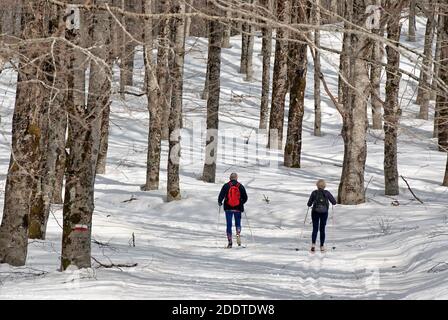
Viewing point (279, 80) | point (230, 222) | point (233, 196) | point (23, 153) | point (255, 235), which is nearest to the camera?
point (23, 153)

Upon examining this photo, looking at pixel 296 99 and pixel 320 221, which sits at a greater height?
pixel 296 99

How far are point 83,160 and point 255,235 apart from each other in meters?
8.18

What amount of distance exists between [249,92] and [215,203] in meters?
21.6

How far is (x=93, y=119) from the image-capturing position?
38.4 ft

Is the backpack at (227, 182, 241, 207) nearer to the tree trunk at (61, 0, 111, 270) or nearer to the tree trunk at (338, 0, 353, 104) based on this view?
the tree trunk at (338, 0, 353, 104)

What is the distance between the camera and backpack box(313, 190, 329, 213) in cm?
1703

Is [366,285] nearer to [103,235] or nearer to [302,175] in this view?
[103,235]

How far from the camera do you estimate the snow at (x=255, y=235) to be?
11570 mm

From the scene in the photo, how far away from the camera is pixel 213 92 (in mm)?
24969

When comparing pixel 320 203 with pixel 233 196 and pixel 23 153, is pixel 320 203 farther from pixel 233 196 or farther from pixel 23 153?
pixel 23 153

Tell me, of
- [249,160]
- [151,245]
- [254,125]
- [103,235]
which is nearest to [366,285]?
[151,245]

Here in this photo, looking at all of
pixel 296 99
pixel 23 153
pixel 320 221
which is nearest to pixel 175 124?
pixel 296 99

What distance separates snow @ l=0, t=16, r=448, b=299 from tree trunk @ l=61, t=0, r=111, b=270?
0.43 meters
